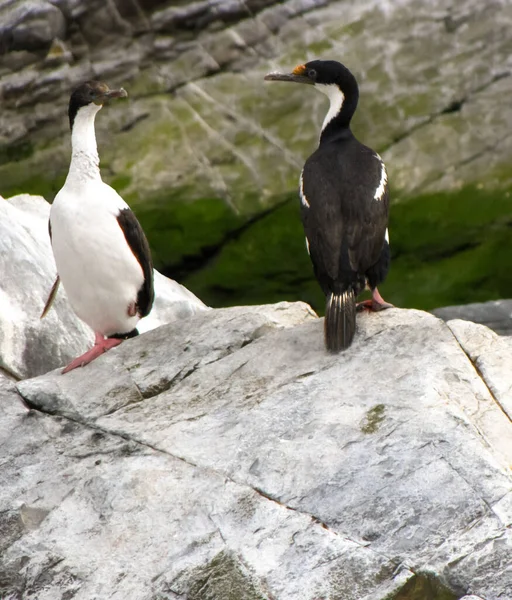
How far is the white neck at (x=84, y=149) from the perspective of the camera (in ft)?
22.1

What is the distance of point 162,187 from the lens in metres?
10.6

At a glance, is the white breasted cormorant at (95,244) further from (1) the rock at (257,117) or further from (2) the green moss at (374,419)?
(1) the rock at (257,117)

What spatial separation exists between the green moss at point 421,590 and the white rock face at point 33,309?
316cm

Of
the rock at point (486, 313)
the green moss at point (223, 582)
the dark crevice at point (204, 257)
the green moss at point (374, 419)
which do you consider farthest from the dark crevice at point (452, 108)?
the green moss at point (223, 582)

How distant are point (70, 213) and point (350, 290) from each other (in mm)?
1651

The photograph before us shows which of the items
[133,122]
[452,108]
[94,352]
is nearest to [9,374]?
[94,352]

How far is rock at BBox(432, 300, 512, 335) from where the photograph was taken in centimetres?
984

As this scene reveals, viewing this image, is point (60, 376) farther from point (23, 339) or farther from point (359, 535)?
point (359, 535)

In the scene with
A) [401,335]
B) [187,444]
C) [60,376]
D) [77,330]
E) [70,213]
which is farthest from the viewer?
[77,330]

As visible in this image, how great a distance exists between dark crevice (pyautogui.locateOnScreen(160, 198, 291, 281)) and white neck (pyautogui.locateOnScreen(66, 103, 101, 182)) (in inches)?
154

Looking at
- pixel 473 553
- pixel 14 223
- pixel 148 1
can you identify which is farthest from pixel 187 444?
pixel 148 1

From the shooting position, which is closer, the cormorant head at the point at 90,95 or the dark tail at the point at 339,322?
the dark tail at the point at 339,322

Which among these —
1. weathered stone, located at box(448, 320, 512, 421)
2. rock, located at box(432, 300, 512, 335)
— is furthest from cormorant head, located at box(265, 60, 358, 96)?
rock, located at box(432, 300, 512, 335)

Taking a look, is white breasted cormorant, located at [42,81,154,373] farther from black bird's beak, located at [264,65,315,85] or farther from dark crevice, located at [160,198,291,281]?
dark crevice, located at [160,198,291,281]
